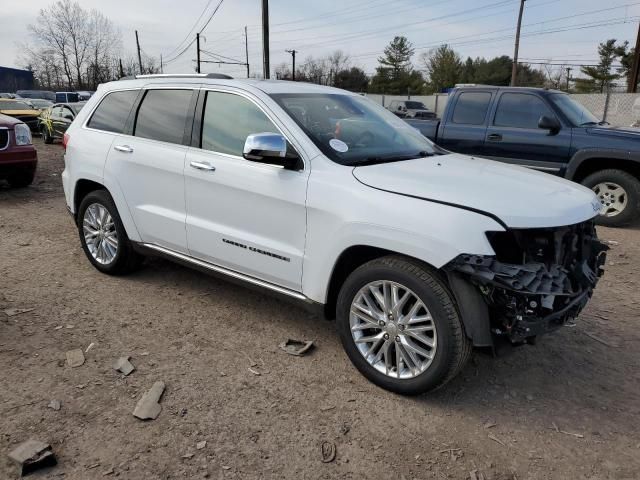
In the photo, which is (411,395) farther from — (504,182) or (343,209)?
(504,182)

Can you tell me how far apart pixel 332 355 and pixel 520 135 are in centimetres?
556

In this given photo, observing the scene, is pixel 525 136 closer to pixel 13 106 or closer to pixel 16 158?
pixel 16 158

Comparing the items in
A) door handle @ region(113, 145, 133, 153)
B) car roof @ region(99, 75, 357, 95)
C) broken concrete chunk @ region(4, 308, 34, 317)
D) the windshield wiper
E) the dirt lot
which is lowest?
the dirt lot

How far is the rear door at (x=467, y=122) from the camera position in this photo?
26.6 feet

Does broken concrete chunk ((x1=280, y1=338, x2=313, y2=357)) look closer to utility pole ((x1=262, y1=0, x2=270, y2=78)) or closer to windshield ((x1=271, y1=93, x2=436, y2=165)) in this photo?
windshield ((x1=271, y1=93, x2=436, y2=165))

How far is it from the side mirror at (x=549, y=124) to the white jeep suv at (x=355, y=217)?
3849 mm

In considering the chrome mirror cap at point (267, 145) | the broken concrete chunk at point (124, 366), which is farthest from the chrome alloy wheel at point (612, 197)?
the broken concrete chunk at point (124, 366)

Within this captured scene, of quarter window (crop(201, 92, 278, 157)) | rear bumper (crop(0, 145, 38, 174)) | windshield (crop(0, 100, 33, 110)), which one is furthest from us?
windshield (crop(0, 100, 33, 110))

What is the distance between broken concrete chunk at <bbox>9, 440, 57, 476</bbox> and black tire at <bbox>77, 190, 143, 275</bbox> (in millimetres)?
2343

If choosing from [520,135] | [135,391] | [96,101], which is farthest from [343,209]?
[520,135]

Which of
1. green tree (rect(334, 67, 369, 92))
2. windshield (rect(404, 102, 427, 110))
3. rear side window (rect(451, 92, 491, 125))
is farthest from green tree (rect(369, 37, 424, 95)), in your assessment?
rear side window (rect(451, 92, 491, 125))

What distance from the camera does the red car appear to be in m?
8.45

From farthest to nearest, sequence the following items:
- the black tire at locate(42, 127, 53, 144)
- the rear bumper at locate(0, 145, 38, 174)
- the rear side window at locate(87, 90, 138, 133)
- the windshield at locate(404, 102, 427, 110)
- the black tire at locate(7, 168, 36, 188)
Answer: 1. the windshield at locate(404, 102, 427, 110)
2. the black tire at locate(42, 127, 53, 144)
3. the black tire at locate(7, 168, 36, 188)
4. the rear bumper at locate(0, 145, 38, 174)
5. the rear side window at locate(87, 90, 138, 133)

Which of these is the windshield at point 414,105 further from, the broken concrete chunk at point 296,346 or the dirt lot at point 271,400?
the broken concrete chunk at point 296,346
